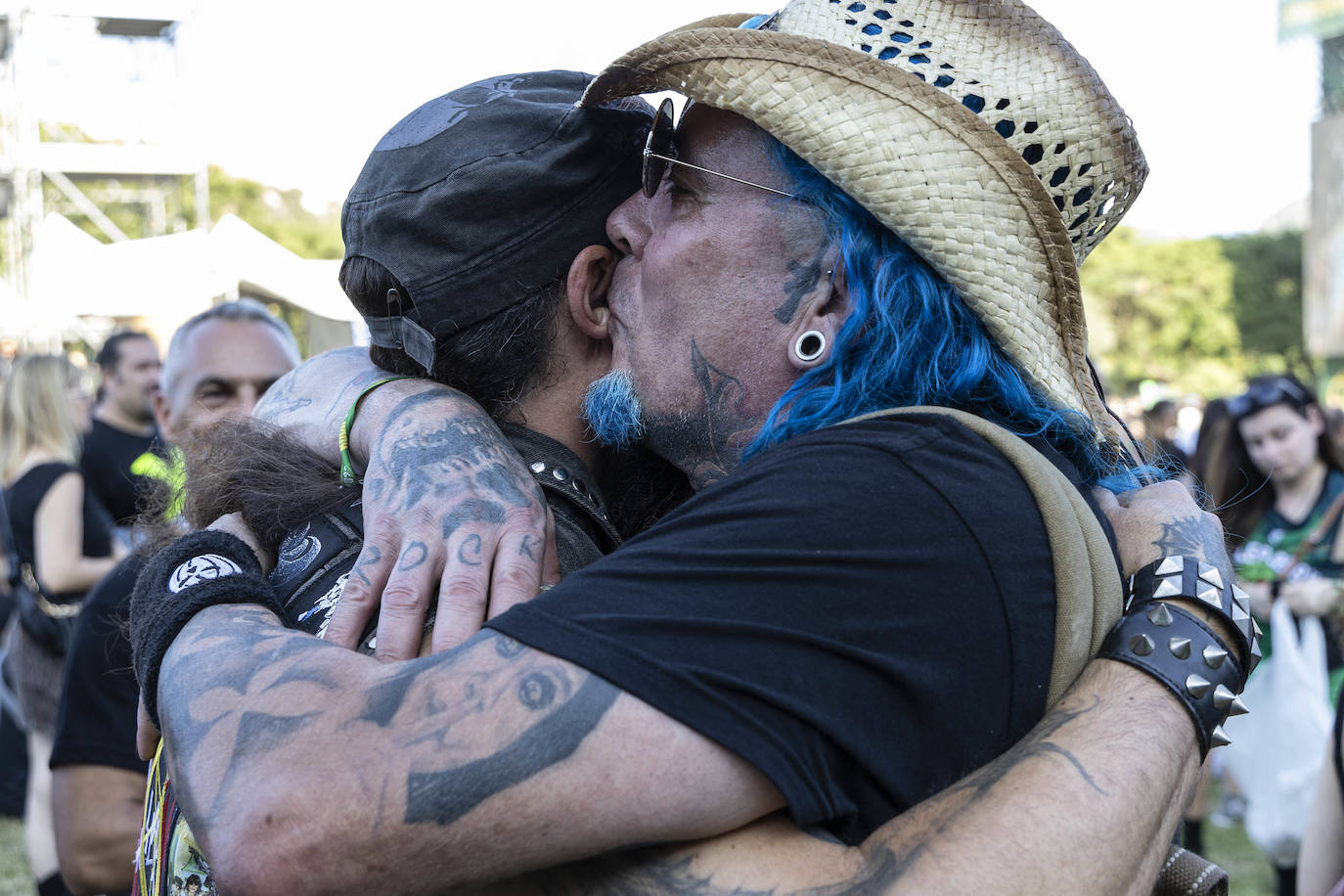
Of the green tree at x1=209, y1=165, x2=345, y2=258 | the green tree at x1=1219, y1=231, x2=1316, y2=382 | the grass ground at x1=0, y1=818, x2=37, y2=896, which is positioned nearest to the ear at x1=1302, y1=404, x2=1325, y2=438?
the grass ground at x1=0, y1=818, x2=37, y2=896

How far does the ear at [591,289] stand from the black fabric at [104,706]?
6.59 feet

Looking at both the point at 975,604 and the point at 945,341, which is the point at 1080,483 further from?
the point at 975,604

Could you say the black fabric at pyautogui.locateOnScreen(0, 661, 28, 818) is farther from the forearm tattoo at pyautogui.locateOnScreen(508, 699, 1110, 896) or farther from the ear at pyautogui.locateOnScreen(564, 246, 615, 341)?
the forearm tattoo at pyautogui.locateOnScreen(508, 699, 1110, 896)

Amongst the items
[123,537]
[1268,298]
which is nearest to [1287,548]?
[123,537]

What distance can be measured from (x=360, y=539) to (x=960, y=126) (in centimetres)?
105

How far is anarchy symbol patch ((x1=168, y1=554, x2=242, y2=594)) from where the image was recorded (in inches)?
62.5

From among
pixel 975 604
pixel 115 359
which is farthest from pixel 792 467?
pixel 115 359

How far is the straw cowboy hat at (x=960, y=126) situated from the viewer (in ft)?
5.22

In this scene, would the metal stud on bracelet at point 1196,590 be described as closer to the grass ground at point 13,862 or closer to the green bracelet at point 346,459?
the green bracelet at point 346,459

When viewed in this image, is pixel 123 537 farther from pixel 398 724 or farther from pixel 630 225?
pixel 398 724

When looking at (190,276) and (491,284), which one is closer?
(491,284)

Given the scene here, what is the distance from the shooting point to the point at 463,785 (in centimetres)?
119

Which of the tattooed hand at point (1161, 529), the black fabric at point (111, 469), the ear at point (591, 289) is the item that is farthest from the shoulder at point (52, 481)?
the tattooed hand at point (1161, 529)

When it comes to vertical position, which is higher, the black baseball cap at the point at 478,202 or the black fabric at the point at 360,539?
the black baseball cap at the point at 478,202
